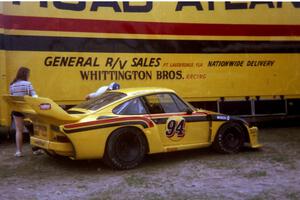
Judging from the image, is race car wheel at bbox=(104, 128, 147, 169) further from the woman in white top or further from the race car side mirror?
the woman in white top

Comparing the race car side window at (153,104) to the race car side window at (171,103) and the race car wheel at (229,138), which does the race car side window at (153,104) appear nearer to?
the race car side window at (171,103)

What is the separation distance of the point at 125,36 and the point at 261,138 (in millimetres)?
3700

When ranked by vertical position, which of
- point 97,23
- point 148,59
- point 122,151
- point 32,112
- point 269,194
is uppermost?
point 97,23

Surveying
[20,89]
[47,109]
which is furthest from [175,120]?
[20,89]

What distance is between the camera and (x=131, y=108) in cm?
791

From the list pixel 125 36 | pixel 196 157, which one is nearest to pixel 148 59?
pixel 125 36

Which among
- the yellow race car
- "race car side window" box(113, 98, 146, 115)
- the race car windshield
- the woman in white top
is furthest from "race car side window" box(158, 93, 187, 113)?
the woman in white top

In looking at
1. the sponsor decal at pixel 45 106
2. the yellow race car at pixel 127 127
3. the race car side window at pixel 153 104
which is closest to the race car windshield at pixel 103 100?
the yellow race car at pixel 127 127

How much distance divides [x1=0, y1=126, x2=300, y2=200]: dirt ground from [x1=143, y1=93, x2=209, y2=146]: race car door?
1.26 feet

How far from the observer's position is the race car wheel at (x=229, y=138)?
8.69 m

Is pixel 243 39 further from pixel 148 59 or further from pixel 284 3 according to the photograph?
pixel 148 59

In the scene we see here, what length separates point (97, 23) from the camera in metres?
10.6

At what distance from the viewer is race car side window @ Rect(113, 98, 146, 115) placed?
25.5ft

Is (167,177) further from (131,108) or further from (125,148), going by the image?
Answer: (131,108)
